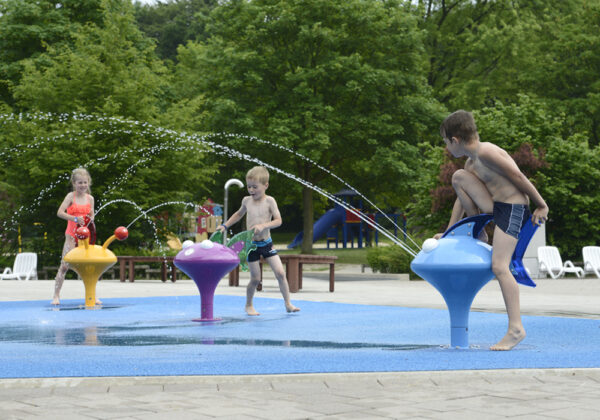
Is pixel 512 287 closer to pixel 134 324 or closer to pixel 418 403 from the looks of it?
pixel 418 403

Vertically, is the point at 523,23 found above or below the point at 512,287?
above

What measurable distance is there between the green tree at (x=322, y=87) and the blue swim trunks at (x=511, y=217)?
29295mm

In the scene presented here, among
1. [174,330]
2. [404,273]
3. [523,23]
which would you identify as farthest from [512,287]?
[523,23]

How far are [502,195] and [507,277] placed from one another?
0.65m

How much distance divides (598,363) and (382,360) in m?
1.52

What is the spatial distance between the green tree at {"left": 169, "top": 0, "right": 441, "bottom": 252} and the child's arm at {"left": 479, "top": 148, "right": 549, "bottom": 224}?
29.3 m

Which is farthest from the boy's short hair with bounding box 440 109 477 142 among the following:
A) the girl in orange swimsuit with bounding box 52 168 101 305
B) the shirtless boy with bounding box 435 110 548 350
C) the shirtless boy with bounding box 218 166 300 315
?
the girl in orange swimsuit with bounding box 52 168 101 305

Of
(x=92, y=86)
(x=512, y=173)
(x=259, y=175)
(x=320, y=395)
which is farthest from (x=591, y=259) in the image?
(x=320, y=395)

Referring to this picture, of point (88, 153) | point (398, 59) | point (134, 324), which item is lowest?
point (134, 324)

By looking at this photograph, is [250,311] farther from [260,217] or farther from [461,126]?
[461,126]

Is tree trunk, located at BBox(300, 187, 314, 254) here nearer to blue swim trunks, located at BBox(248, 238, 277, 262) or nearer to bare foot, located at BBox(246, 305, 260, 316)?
bare foot, located at BBox(246, 305, 260, 316)

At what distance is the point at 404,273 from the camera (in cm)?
2506

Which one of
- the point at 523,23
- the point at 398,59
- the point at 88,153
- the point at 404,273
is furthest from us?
the point at 523,23

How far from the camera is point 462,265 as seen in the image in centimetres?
702
